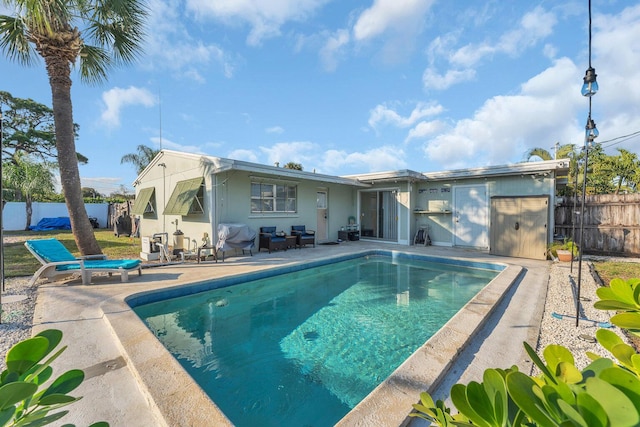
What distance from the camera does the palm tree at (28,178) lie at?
17.0m

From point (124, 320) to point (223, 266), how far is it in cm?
377

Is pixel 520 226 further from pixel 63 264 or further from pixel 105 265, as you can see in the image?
pixel 63 264

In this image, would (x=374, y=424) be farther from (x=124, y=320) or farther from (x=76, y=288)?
(x=76, y=288)

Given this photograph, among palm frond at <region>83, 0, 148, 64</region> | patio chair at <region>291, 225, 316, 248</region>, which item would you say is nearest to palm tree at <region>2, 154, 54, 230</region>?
palm frond at <region>83, 0, 148, 64</region>

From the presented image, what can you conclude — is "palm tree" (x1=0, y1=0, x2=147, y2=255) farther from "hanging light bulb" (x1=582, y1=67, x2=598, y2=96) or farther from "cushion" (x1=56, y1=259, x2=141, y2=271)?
"hanging light bulb" (x1=582, y1=67, x2=598, y2=96)

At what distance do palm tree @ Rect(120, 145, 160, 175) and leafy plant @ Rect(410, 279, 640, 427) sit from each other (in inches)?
1105

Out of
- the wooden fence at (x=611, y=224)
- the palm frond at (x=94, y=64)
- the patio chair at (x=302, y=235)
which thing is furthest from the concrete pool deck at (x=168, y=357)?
the wooden fence at (x=611, y=224)

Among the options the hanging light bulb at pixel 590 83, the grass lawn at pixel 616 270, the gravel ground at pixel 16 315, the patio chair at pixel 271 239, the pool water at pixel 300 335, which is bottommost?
the pool water at pixel 300 335

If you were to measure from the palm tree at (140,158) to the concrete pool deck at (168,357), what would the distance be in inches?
831

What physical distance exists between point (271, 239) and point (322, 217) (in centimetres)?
360

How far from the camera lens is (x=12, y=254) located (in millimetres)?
9656

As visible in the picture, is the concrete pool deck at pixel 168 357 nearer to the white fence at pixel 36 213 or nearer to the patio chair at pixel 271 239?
the patio chair at pixel 271 239

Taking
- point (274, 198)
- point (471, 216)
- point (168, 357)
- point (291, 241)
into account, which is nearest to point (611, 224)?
point (471, 216)

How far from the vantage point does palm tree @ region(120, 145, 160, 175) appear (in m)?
24.1
